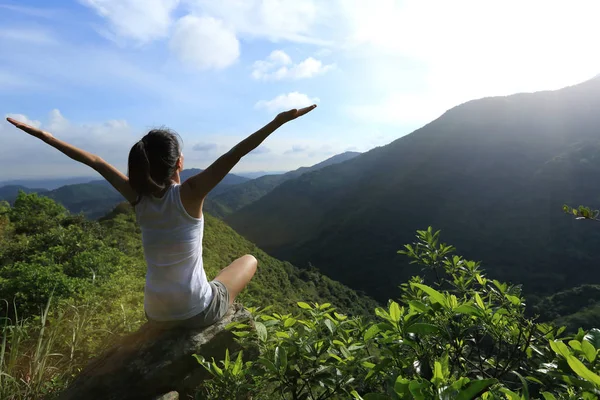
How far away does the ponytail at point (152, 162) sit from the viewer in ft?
7.45

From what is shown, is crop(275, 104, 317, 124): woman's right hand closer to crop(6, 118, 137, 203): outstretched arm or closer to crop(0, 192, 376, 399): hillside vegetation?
crop(0, 192, 376, 399): hillside vegetation

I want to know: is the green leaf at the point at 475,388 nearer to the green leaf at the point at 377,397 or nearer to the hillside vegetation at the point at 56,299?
the green leaf at the point at 377,397

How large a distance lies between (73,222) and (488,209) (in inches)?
3970

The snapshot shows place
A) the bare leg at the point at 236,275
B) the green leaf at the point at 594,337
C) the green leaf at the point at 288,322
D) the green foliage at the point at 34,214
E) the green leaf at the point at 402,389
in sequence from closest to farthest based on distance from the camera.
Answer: the green leaf at the point at 402,389 < the green leaf at the point at 594,337 < the green leaf at the point at 288,322 < the bare leg at the point at 236,275 < the green foliage at the point at 34,214

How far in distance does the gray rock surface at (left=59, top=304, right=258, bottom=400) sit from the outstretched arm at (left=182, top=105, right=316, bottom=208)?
1095 mm

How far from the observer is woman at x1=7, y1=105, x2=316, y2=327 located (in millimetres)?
2248

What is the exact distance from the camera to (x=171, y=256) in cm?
243

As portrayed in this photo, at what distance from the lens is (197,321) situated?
2.69 m

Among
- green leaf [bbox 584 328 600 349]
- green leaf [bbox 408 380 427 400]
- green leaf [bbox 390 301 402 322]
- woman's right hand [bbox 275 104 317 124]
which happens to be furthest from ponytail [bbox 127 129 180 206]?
green leaf [bbox 584 328 600 349]

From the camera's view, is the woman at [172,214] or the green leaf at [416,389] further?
the woman at [172,214]

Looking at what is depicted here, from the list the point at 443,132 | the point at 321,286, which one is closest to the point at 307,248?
the point at 321,286

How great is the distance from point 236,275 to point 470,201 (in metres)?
108

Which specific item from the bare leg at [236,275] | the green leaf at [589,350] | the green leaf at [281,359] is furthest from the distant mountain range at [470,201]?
the green leaf at [589,350]

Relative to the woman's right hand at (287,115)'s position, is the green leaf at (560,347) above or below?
below
